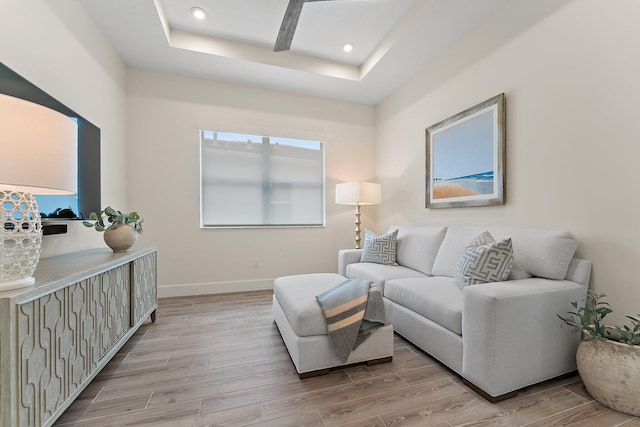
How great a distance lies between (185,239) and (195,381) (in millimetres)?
2050

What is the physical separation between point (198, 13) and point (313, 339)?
3017 millimetres

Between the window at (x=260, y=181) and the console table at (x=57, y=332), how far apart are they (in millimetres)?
1631

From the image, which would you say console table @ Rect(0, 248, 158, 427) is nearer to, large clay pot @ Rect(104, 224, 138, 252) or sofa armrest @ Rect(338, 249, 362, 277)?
large clay pot @ Rect(104, 224, 138, 252)

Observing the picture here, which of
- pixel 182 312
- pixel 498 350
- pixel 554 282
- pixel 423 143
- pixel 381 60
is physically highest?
pixel 381 60

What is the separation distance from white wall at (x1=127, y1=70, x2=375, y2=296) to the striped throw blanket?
1981 millimetres

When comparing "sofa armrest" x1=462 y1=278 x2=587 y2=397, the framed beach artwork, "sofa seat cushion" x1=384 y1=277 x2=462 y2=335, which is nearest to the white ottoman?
"sofa seat cushion" x1=384 y1=277 x2=462 y2=335

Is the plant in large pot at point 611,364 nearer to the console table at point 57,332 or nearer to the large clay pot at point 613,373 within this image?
the large clay pot at point 613,373

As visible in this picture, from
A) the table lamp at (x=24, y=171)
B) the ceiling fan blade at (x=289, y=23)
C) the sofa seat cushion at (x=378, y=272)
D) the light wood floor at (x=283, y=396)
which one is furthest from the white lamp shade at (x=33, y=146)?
the sofa seat cushion at (x=378, y=272)

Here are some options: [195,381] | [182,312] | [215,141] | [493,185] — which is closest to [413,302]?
[493,185]

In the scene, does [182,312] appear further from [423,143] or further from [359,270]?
[423,143]

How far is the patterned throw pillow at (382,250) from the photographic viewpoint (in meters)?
2.88

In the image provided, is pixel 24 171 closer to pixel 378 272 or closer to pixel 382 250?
pixel 378 272

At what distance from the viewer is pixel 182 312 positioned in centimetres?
269

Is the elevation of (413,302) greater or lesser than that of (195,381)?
greater
